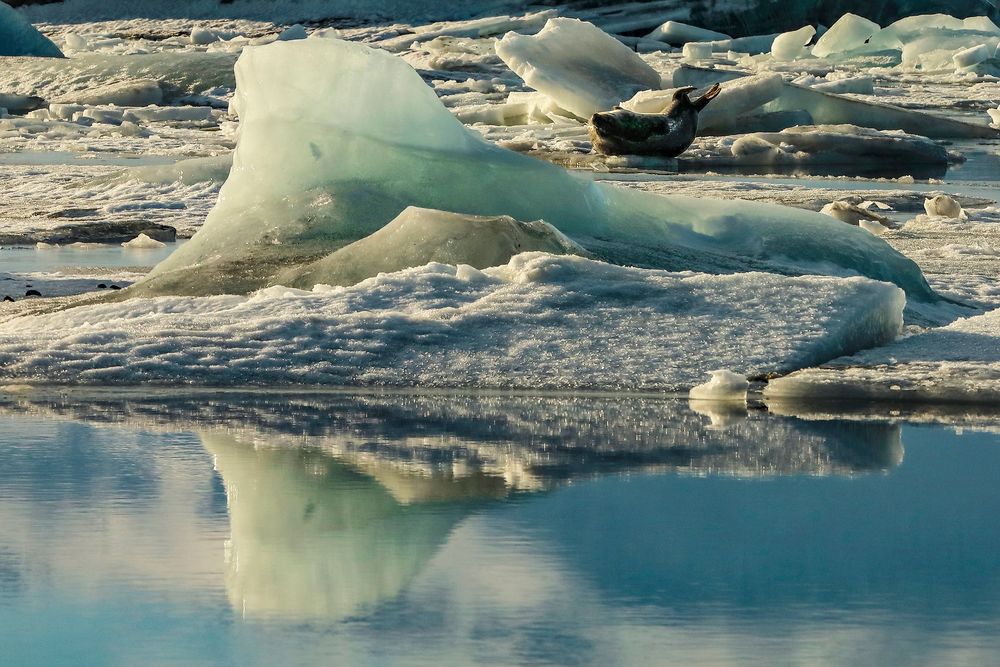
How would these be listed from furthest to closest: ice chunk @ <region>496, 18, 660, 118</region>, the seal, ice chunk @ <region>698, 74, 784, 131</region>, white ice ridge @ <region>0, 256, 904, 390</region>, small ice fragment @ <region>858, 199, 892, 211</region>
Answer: ice chunk @ <region>496, 18, 660, 118</region> → ice chunk @ <region>698, 74, 784, 131</region> → the seal → small ice fragment @ <region>858, 199, 892, 211</region> → white ice ridge @ <region>0, 256, 904, 390</region>

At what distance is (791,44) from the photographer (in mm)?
30984

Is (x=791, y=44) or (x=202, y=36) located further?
(x=202, y=36)

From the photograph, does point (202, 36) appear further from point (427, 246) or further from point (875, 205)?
point (427, 246)

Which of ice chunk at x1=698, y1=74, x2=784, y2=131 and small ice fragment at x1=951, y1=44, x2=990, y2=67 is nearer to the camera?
ice chunk at x1=698, y1=74, x2=784, y2=131

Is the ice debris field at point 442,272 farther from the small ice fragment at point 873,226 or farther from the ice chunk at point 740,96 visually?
the ice chunk at point 740,96

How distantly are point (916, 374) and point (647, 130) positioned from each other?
33.9 ft

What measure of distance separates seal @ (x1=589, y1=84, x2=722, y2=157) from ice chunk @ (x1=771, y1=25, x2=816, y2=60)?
56.1ft

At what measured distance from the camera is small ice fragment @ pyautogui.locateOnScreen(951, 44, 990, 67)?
1091 inches

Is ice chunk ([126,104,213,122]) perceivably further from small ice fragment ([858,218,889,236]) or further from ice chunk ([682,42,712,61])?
small ice fragment ([858,218,889,236])

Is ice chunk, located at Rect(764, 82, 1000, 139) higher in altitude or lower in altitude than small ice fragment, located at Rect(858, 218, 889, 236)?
higher

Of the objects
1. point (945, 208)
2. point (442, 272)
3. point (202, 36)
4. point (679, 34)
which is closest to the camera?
point (442, 272)

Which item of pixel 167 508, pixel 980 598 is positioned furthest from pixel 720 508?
pixel 167 508

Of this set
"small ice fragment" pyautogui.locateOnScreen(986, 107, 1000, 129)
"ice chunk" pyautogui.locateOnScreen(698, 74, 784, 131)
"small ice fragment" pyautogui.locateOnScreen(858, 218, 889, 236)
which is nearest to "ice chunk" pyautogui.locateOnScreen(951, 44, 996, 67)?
"small ice fragment" pyautogui.locateOnScreen(986, 107, 1000, 129)

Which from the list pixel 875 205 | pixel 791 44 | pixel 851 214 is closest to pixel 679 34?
pixel 791 44
